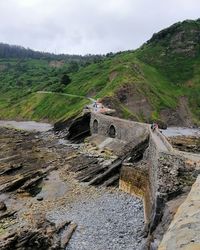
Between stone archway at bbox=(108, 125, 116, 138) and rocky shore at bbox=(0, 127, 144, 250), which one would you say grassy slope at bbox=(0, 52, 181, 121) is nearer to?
stone archway at bbox=(108, 125, 116, 138)

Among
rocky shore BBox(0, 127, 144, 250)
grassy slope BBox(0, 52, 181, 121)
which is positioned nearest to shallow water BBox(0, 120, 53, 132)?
grassy slope BBox(0, 52, 181, 121)

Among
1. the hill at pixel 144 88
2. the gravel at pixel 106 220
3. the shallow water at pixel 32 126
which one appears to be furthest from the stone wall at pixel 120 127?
the shallow water at pixel 32 126

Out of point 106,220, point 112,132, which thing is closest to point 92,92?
point 112,132

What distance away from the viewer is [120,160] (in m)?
53.3

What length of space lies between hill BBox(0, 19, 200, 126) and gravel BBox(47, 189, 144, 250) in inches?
2399

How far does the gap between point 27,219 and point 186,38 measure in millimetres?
144716

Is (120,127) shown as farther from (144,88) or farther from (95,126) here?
(144,88)

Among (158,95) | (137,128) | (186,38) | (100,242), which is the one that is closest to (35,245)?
(100,242)

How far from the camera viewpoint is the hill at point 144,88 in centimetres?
11856

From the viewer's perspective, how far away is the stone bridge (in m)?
29.2

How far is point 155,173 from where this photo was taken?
3588 cm

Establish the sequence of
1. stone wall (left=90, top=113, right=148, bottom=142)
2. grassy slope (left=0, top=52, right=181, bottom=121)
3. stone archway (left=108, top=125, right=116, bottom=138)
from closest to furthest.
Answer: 1. stone wall (left=90, top=113, right=148, bottom=142)
2. stone archway (left=108, top=125, right=116, bottom=138)
3. grassy slope (left=0, top=52, right=181, bottom=121)

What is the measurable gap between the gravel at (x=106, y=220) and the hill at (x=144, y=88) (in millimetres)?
60926

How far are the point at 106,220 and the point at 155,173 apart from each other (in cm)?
612
